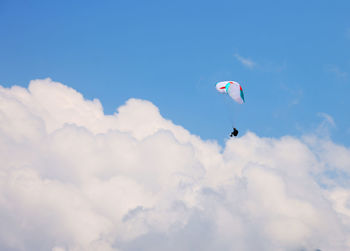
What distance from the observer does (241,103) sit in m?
84.4

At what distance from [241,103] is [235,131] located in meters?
6.70

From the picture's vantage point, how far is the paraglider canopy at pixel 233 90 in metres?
84.0

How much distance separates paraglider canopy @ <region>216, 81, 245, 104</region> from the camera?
3307 inches

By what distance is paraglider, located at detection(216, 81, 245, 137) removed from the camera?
275ft

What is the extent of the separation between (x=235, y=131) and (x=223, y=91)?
10614 millimetres

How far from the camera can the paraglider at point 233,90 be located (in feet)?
275

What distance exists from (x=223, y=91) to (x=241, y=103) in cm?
571

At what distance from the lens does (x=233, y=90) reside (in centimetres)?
8500

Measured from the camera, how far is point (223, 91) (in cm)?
8756

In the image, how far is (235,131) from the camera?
83.1m

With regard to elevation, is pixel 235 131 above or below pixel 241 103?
below

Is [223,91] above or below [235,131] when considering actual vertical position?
above
